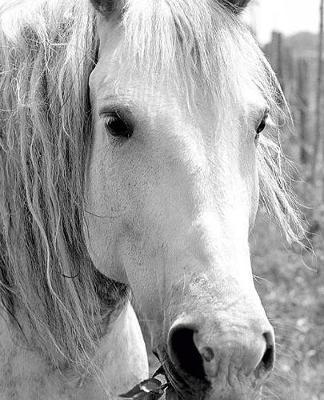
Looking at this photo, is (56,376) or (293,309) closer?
(56,376)

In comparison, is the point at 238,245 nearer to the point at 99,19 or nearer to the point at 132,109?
the point at 132,109

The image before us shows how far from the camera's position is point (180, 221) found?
1.76 m

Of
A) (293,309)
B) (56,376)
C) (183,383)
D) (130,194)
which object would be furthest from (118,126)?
(293,309)

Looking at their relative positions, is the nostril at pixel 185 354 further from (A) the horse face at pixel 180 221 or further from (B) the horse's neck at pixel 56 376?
(B) the horse's neck at pixel 56 376

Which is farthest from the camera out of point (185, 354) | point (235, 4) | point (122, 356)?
point (122, 356)

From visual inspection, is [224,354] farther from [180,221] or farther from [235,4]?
[235,4]

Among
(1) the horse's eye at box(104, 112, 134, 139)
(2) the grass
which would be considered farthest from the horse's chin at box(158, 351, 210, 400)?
(2) the grass

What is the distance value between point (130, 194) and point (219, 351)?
54 cm

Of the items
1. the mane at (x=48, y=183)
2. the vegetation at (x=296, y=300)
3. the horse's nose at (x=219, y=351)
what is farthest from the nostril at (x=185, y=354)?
the vegetation at (x=296, y=300)

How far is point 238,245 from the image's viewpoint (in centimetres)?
172

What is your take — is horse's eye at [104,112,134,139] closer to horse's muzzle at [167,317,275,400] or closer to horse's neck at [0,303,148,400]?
horse's muzzle at [167,317,275,400]

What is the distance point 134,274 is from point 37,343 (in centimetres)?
50

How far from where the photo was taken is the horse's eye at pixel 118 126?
1.90 metres

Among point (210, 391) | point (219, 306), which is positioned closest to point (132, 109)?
point (219, 306)
